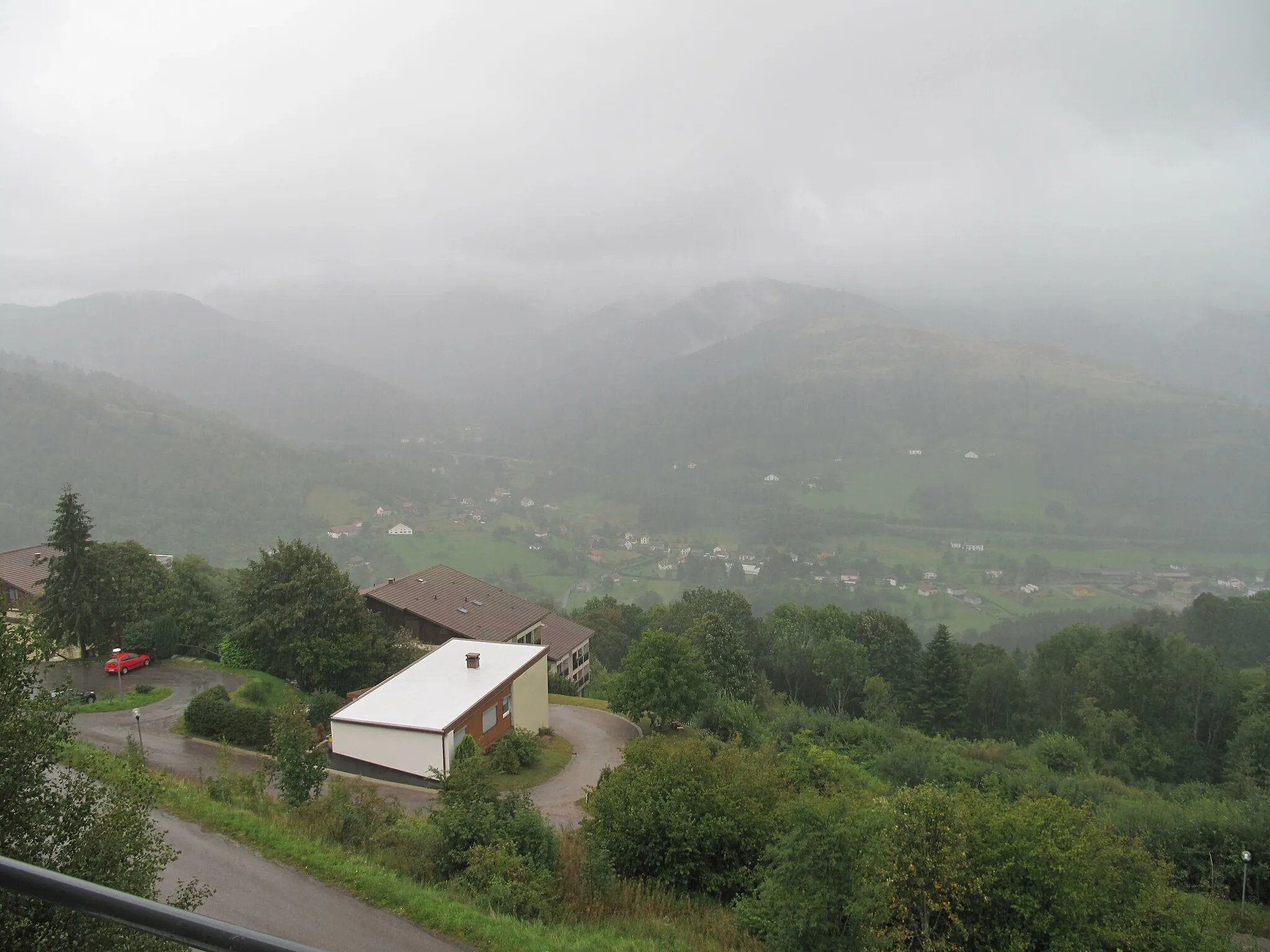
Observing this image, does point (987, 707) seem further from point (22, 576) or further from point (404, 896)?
point (22, 576)

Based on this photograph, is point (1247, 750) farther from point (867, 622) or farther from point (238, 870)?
point (238, 870)

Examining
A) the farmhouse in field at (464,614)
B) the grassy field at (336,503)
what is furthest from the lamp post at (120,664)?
the grassy field at (336,503)

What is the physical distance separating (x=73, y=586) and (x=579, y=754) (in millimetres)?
18930

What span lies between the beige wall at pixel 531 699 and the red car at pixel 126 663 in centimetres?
1300

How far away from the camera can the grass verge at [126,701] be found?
21609 mm

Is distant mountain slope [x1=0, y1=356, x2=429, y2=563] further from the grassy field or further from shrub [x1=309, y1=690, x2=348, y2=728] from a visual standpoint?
shrub [x1=309, y1=690, x2=348, y2=728]

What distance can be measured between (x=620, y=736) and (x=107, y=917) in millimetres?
26763

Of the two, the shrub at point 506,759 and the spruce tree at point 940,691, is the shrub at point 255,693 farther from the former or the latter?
the spruce tree at point 940,691

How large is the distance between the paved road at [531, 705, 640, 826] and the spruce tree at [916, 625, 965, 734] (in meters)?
24.3

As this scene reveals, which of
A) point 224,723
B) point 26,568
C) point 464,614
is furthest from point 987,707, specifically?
point 26,568

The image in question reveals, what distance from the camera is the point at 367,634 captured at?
28656mm

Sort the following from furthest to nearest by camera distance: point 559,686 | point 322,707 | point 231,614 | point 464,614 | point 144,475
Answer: point 144,475, point 559,686, point 464,614, point 231,614, point 322,707

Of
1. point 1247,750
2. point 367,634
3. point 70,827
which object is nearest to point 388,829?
point 70,827

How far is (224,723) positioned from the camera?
66.9 feet
